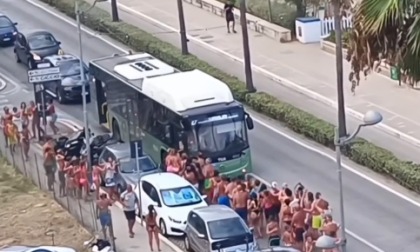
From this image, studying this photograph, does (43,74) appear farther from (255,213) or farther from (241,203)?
(255,213)

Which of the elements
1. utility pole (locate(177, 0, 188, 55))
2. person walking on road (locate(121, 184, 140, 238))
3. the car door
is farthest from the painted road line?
utility pole (locate(177, 0, 188, 55))

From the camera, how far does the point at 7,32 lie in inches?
2048

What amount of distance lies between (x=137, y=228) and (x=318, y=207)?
584 centimetres

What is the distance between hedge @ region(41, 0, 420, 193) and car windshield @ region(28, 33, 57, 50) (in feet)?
12.7

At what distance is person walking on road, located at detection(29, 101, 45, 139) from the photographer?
3809 centimetres

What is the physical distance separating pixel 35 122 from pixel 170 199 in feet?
34.0

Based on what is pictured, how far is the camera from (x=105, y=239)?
2881 cm

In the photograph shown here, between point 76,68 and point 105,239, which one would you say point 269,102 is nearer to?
point 76,68

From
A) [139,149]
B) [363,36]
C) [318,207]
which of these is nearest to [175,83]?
[139,149]

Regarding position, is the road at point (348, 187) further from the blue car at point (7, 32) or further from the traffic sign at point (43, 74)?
the traffic sign at point (43, 74)

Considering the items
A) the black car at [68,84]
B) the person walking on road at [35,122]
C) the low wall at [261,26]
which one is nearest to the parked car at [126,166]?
the person walking on road at [35,122]

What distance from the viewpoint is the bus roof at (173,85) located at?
33250 millimetres

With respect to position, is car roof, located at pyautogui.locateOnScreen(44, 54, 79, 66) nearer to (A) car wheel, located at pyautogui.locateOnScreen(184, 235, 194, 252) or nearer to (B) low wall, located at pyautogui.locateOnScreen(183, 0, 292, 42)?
(B) low wall, located at pyautogui.locateOnScreen(183, 0, 292, 42)

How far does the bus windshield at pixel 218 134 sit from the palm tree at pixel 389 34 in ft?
56.3
